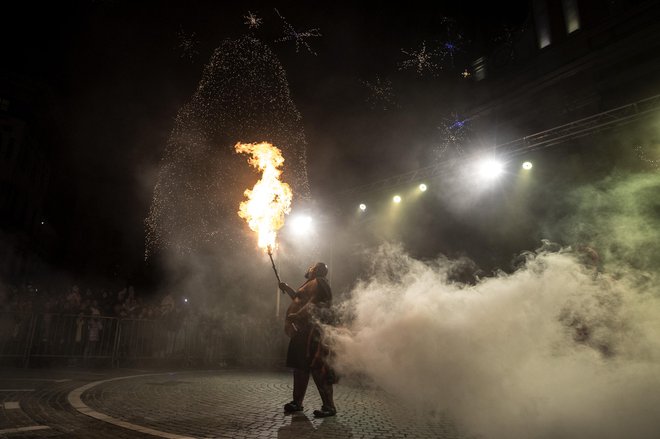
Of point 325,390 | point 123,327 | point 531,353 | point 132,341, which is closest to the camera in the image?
point 531,353

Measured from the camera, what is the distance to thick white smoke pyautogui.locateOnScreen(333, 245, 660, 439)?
13.8 ft

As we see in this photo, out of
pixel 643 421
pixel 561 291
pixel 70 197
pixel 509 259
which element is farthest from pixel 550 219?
pixel 70 197

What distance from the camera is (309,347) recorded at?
562 centimetres

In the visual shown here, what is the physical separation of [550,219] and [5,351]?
55.7 ft

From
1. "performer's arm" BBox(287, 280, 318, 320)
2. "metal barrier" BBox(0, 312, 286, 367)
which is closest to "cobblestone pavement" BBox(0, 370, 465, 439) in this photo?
"performer's arm" BBox(287, 280, 318, 320)

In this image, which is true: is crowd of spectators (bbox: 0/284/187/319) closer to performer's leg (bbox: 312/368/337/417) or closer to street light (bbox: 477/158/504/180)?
performer's leg (bbox: 312/368/337/417)

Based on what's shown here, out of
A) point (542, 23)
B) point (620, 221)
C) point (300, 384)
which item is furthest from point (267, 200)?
point (542, 23)

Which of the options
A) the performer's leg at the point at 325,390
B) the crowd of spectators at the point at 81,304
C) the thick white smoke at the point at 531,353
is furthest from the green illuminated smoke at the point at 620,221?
the crowd of spectators at the point at 81,304

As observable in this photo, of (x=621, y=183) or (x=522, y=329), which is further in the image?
(x=621, y=183)

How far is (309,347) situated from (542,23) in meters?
19.4

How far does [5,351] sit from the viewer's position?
9.67m

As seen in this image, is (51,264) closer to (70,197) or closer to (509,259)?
(70,197)

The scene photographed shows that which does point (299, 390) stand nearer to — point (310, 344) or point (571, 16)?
point (310, 344)

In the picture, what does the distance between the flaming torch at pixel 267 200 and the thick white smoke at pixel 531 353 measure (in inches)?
107
